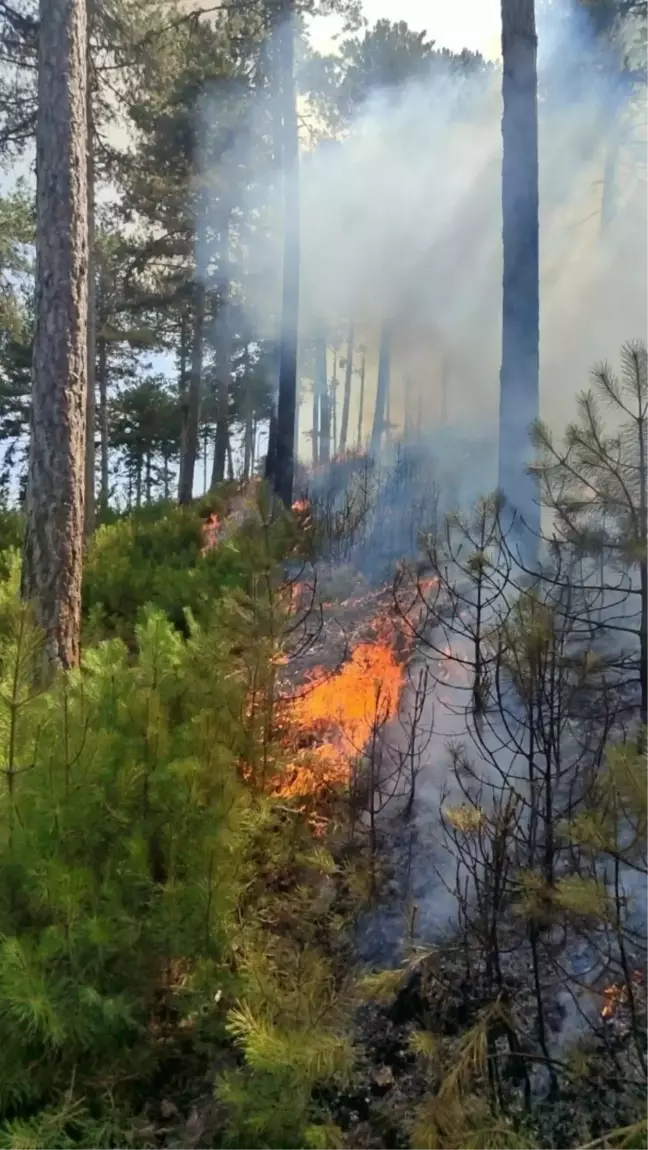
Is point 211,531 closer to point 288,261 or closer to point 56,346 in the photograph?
point 288,261

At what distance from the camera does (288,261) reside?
12070mm

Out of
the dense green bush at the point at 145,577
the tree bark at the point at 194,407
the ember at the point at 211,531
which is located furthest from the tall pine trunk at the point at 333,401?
the dense green bush at the point at 145,577

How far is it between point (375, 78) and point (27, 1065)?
71.6 feet

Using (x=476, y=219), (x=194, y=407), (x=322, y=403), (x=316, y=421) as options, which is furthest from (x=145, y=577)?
(x=316, y=421)

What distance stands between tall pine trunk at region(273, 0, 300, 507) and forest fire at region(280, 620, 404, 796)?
6319 millimetres

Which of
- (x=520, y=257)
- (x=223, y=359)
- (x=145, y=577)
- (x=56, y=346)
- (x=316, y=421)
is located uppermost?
(x=316, y=421)

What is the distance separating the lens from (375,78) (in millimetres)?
→ 19062

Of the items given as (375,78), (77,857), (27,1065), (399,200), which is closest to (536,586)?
(77,857)

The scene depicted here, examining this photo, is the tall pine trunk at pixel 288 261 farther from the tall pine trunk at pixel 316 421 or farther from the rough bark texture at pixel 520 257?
the tall pine trunk at pixel 316 421

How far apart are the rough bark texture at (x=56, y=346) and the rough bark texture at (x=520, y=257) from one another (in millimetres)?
3701

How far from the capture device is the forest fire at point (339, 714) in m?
4.63

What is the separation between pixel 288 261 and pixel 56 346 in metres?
7.73

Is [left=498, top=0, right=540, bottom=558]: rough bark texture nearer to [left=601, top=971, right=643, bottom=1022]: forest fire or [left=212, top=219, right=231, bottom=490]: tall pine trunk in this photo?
[left=601, top=971, right=643, bottom=1022]: forest fire

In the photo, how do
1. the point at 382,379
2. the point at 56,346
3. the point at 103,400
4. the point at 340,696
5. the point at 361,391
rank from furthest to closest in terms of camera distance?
the point at 361,391, the point at 382,379, the point at 103,400, the point at 340,696, the point at 56,346
